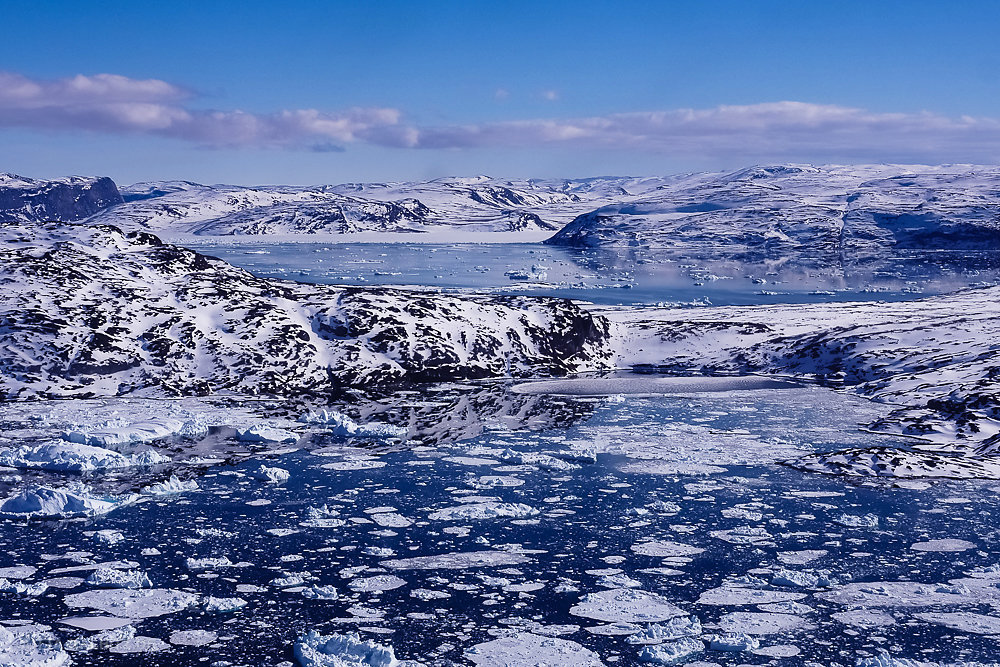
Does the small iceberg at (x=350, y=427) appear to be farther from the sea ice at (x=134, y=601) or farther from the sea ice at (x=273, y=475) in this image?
the sea ice at (x=134, y=601)

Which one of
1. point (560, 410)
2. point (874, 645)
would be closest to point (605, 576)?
point (874, 645)

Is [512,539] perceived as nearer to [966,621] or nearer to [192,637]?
[192,637]

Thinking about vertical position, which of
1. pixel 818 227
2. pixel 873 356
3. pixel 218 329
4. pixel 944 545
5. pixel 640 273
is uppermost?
pixel 818 227

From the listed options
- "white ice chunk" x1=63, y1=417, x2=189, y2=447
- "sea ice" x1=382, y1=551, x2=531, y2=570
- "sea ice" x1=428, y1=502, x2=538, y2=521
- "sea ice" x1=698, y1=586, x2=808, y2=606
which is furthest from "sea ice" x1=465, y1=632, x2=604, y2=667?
"white ice chunk" x1=63, y1=417, x2=189, y2=447

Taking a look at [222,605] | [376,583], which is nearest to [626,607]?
[376,583]

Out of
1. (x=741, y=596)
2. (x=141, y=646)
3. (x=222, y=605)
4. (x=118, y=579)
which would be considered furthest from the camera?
(x=118, y=579)

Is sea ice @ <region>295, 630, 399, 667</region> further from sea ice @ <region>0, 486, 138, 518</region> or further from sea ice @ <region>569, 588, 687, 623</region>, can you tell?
sea ice @ <region>0, 486, 138, 518</region>

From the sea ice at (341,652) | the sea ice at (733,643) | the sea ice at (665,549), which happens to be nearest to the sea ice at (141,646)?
the sea ice at (341,652)
